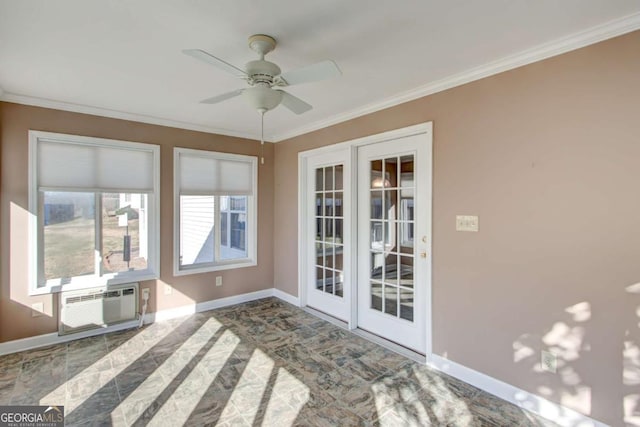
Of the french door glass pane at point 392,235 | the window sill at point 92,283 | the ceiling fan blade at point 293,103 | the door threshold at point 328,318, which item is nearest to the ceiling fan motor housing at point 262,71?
the ceiling fan blade at point 293,103

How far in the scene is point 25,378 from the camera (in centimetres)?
262

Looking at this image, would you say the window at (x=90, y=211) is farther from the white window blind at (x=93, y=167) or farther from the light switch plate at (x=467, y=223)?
the light switch plate at (x=467, y=223)

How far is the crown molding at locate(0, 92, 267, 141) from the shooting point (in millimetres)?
3061

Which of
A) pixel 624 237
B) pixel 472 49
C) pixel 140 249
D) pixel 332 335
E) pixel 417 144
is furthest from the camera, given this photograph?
pixel 140 249

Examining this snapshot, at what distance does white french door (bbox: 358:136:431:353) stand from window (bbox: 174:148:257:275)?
1913 mm

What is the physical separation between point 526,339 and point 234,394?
2.25m

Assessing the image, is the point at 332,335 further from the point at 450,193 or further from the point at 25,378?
the point at 25,378

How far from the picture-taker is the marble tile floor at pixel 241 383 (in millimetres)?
2164

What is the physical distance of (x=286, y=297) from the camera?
4699 millimetres

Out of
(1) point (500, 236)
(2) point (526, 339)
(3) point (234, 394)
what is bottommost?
(3) point (234, 394)

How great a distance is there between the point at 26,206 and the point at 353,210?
11.2 feet

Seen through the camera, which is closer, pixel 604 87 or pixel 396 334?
pixel 604 87

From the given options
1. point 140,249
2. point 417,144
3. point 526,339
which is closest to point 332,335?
point 526,339

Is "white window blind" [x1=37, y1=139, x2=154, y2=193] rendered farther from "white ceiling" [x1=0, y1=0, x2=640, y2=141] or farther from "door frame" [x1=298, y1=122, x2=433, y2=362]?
"door frame" [x1=298, y1=122, x2=433, y2=362]
